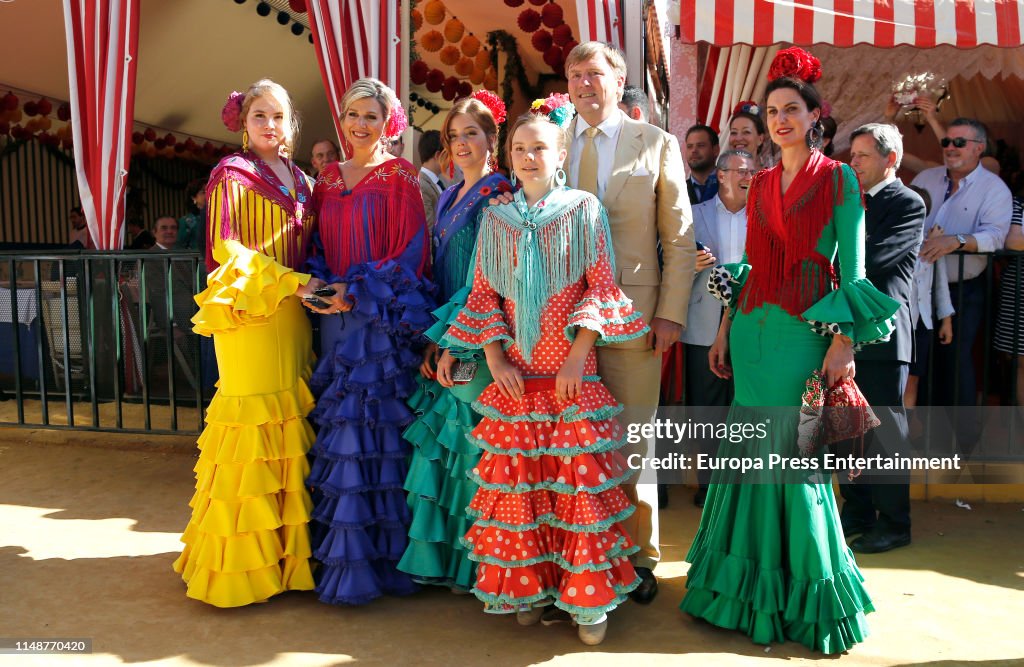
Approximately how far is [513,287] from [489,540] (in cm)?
90

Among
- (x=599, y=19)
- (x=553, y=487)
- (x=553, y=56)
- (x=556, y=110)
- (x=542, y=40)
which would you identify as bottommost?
(x=553, y=487)

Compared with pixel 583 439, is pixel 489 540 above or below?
below

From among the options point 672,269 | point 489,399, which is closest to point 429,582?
point 489,399

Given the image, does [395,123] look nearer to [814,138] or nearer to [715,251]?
[814,138]

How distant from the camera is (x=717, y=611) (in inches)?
120

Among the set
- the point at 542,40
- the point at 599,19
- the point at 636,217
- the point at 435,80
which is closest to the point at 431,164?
the point at 599,19

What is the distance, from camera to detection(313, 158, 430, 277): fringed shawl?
3.37 m

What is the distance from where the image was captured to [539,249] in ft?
9.66

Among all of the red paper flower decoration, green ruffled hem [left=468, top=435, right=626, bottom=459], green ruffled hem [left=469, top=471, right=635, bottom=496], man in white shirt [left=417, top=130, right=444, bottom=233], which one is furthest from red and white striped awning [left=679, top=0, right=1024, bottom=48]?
the red paper flower decoration

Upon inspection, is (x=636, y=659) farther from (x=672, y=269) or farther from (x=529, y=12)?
(x=529, y=12)

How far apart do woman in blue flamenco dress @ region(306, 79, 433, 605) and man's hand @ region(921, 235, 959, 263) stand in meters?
2.98

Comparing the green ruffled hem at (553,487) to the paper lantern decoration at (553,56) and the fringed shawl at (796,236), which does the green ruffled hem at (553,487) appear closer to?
the fringed shawl at (796,236)

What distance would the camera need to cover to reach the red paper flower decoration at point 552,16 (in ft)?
30.9

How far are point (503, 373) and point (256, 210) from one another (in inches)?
49.3
